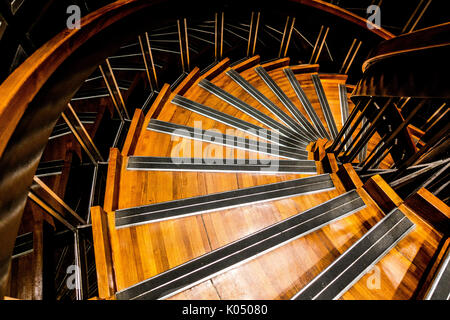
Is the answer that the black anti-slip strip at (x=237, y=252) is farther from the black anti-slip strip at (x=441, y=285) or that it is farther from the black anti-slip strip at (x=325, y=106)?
the black anti-slip strip at (x=325, y=106)

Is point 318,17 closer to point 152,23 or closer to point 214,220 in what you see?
point 152,23

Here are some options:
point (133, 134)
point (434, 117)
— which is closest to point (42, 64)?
point (133, 134)

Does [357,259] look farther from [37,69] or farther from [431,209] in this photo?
[37,69]

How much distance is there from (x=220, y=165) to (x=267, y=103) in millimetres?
1322

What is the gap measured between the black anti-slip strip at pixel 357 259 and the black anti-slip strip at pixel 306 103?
5.43 ft

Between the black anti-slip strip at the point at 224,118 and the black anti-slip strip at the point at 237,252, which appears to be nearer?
the black anti-slip strip at the point at 237,252

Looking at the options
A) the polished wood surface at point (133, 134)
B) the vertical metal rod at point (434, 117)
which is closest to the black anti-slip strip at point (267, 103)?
the vertical metal rod at point (434, 117)

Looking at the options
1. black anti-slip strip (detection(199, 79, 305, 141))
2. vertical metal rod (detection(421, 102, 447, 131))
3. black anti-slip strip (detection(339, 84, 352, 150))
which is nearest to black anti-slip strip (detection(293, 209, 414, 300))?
black anti-slip strip (detection(199, 79, 305, 141))

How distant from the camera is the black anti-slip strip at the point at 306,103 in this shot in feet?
9.36

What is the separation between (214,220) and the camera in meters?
1.40

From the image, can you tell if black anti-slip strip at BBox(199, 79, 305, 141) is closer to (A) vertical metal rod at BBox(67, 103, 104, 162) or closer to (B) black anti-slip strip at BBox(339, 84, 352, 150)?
(B) black anti-slip strip at BBox(339, 84, 352, 150)

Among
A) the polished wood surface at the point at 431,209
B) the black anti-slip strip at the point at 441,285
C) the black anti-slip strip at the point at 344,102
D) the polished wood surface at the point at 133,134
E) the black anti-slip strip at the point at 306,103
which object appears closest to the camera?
the black anti-slip strip at the point at 441,285

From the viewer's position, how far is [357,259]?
1.14 meters

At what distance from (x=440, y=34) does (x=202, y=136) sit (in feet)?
4.92
